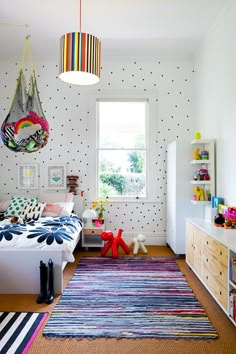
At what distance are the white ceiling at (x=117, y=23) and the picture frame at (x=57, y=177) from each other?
178cm

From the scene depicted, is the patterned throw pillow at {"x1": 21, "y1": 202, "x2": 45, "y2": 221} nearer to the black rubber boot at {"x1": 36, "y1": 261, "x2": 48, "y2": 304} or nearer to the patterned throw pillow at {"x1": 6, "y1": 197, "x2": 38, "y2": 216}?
the patterned throw pillow at {"x1": 6, "y1": 197, "x2": 38, "y2": 216}

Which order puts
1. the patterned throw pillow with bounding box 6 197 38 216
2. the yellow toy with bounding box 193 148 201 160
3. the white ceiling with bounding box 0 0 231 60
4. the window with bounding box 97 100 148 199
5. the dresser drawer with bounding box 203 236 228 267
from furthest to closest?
the window with bounding box 97 100 148 199, the patterned throw pillow with bounding box 6 197 38 216, the yellow toy with bounding box 193 148 201 160, the white ceiling with bounding box 0 0 231 60, the dresser drawer with bounding box 203 236 228 267

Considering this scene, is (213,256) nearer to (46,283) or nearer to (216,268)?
(216,268)

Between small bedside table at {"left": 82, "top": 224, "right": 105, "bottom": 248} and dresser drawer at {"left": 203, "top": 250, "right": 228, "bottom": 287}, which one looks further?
small bedside table at {"left": 82, "top": 224, "right": 105, "bottom": 248}

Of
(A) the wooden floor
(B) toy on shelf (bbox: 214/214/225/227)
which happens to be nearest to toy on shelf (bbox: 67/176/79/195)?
(B) toy on shelf (bbox: 214/214/225/227)

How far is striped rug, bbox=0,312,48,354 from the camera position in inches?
83.3

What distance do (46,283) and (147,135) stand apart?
2989 mm

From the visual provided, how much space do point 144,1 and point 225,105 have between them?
1.44m

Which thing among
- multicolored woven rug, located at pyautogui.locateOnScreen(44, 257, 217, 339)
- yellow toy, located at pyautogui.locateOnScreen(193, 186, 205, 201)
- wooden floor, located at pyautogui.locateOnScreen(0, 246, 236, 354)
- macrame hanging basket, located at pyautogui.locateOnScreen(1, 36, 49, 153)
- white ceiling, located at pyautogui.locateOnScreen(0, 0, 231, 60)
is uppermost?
white ceiling, located at pyautogui.locateOnScreen(0, 0, 231, 60)

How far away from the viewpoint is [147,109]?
5148mm

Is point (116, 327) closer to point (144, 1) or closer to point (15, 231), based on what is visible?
point (15, 231)

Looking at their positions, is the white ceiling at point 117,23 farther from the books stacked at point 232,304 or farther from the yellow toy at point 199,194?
the books stacked at point 232,304

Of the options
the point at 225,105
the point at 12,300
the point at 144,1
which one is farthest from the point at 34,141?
the point at 225,105

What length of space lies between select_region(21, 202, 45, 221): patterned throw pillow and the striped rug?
1.76m
